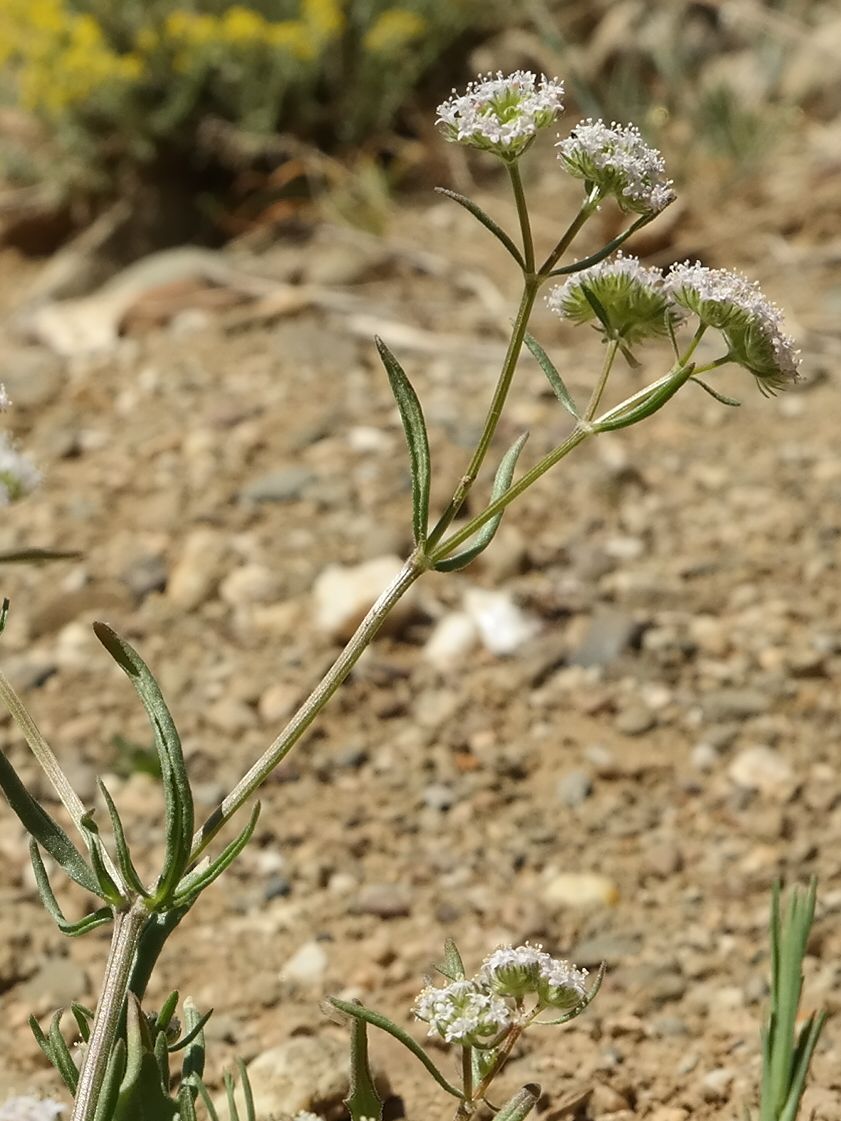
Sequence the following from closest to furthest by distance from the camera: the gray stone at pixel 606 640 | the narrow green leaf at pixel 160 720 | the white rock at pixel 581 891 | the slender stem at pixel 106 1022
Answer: the slender stem at pixel 106 1022, the narrow green leaf at pixel 160 720, the white rock at pixel 581 891, the gray stone at pixel 606 640

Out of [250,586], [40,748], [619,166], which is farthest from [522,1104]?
[250,586]

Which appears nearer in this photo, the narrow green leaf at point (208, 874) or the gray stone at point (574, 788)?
the narrow green leaf at point (208, 874)

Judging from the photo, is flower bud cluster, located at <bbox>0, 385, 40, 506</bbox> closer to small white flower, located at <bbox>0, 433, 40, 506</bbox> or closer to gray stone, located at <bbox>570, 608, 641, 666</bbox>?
small white flower, located at <bbox>0, 433, 40, 506</bbox>

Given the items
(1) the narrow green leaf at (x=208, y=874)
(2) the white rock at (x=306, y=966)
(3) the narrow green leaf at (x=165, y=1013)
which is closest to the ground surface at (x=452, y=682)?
(2) the white rock at (x=306, y=966)

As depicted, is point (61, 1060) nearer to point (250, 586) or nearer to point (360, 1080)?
point (360, 1080)

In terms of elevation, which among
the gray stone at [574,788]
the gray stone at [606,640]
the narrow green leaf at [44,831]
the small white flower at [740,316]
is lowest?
the narrow green leaf at [44,831]

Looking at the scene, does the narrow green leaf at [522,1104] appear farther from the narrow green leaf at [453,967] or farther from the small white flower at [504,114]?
the small white flower at [504,114]

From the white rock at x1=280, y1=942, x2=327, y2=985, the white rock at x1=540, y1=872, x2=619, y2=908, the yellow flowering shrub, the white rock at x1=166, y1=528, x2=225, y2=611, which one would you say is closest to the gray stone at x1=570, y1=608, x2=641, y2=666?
the white rock at x1=540, y1=872, x2=619, y2=908
